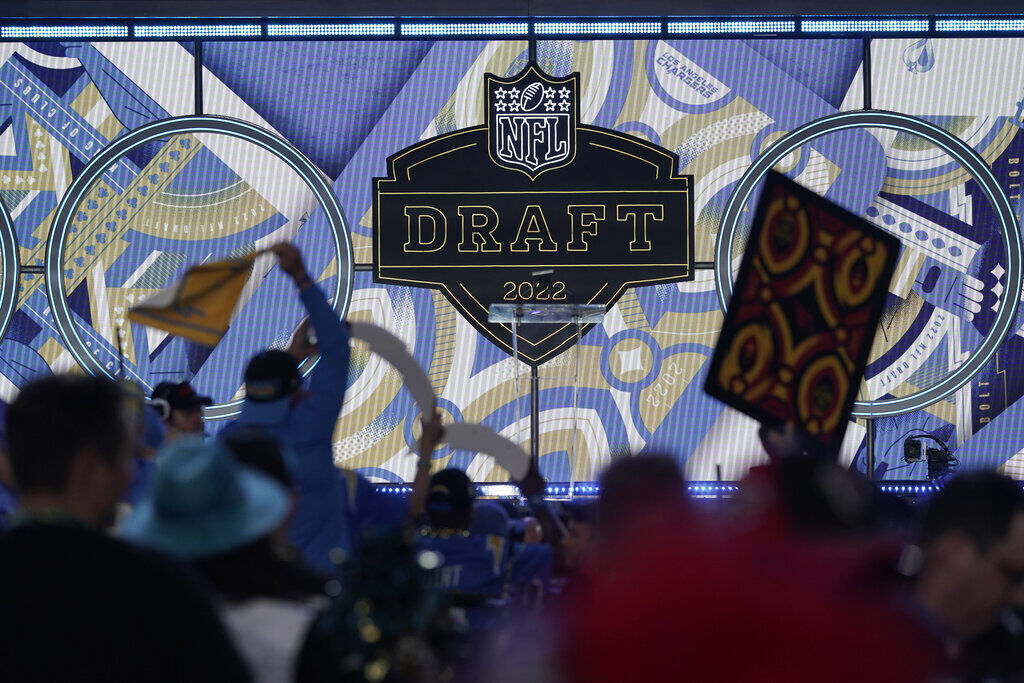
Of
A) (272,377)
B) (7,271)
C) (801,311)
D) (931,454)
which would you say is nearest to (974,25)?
(931,454)

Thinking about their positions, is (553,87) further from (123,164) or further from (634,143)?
(123,164)

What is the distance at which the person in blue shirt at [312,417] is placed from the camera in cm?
284

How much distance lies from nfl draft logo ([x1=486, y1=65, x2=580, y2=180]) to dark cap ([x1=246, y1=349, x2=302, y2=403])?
17.9ft

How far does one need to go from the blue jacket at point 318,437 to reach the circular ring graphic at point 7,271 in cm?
579

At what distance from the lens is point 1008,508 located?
2.09m

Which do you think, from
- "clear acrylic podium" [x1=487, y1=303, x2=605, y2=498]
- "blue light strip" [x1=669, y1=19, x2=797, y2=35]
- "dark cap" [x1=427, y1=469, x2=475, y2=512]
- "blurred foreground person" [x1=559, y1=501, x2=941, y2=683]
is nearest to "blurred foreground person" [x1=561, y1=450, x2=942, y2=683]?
"blurred foreground person" [x1=559, y1=501, x2=941, y2=683]

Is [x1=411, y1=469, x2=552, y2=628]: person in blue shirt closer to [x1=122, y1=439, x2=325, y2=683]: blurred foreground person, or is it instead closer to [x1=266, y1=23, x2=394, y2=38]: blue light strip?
[x1=122, y1=439, x2=325, y2=683]: blurred foreground person

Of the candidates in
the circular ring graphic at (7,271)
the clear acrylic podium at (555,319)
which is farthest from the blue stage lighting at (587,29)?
the circular ring graphic at (7,271)

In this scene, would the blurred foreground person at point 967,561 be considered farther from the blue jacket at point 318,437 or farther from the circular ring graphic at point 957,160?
the circular ring graphic at point 957,160

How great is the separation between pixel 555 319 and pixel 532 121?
165 cm

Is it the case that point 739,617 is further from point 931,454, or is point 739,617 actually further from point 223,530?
point 931,454

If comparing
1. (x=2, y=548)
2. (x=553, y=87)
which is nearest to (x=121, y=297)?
(x=553, y=87)

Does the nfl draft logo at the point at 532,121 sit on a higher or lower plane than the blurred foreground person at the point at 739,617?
higher

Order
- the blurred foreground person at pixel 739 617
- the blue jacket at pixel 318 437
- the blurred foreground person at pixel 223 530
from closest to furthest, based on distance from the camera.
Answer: the blurred foreground person at pixel 739 617 → the blurred foreground person at pixel 223 530 → the blue jacket at pixel 318 437
